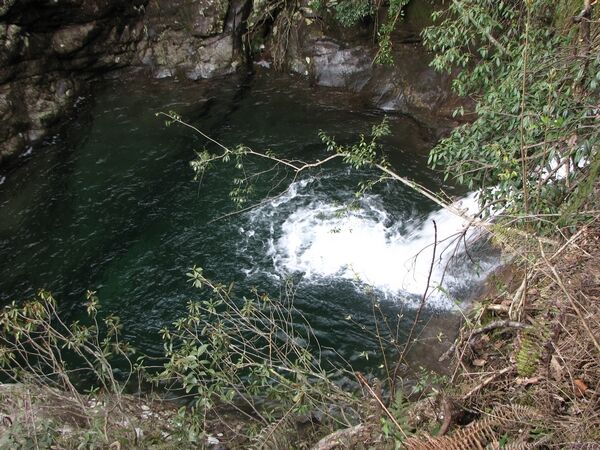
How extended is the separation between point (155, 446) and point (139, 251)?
5.02 metres

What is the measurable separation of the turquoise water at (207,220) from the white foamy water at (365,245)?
27mm

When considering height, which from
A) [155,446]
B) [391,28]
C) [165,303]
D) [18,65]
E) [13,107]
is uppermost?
[391,28]

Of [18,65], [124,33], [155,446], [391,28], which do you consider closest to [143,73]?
[124,33]

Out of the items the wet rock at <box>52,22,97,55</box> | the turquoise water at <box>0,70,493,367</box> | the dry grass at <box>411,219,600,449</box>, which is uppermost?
the wet rock at <box>52,22,97,55</box>

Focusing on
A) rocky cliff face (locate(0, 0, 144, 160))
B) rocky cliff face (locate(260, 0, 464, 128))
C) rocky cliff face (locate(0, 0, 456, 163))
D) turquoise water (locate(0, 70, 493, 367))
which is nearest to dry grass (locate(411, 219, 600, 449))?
turquoise water (locate(0, 70, 493, 367))

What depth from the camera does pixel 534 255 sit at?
12.3 ft

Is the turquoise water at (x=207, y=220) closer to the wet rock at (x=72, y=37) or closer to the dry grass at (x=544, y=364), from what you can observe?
the wet rock at (x=72, y=37)

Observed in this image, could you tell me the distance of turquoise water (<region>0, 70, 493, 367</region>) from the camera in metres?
7.26

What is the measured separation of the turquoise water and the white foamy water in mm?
27

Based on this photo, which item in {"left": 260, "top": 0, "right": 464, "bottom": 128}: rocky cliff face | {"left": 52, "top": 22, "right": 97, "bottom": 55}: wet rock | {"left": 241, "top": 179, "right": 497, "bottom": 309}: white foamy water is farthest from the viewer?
{"left": 52, "top": 22, "right": 97, "bottom": 55}: wet rock

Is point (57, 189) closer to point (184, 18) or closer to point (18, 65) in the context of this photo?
point (18, 65)

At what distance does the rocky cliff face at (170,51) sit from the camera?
11102 mm

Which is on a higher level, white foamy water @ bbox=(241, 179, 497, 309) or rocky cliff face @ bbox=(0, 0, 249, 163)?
rocky cliff face @ bbox=(0, 0, 249, 163)

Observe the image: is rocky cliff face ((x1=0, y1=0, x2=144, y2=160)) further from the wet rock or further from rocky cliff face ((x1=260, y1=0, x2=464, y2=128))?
rocky cliff face ((x1=260, y1=0, x2=464, y2=128))
